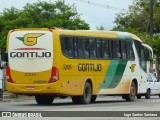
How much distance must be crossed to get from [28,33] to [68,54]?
1923mm

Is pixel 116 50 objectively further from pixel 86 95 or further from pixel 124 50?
pixel 86 95

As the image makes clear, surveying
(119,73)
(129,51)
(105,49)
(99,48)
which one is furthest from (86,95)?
(129,51)

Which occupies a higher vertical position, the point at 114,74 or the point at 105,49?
the point at 105,49

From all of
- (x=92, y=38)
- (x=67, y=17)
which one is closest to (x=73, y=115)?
(x=92, y=38)

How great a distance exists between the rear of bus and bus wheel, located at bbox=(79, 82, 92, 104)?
198 cm

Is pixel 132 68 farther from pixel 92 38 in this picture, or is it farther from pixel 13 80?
pixel 13 80

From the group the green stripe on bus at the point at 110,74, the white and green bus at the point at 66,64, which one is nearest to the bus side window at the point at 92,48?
the white and green bus at the point at 66,64

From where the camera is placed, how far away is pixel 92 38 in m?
28.7

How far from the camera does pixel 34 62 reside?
26.1 metres

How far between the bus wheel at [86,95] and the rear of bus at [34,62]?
1979 mm

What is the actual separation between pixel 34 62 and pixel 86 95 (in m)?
3.27

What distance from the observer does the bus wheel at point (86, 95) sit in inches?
1090

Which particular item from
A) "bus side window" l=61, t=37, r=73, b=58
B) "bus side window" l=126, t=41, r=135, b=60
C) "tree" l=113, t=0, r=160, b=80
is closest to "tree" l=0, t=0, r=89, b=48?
"tree" l=113, t=0, r=160, b=80

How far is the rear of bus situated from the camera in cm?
2606
